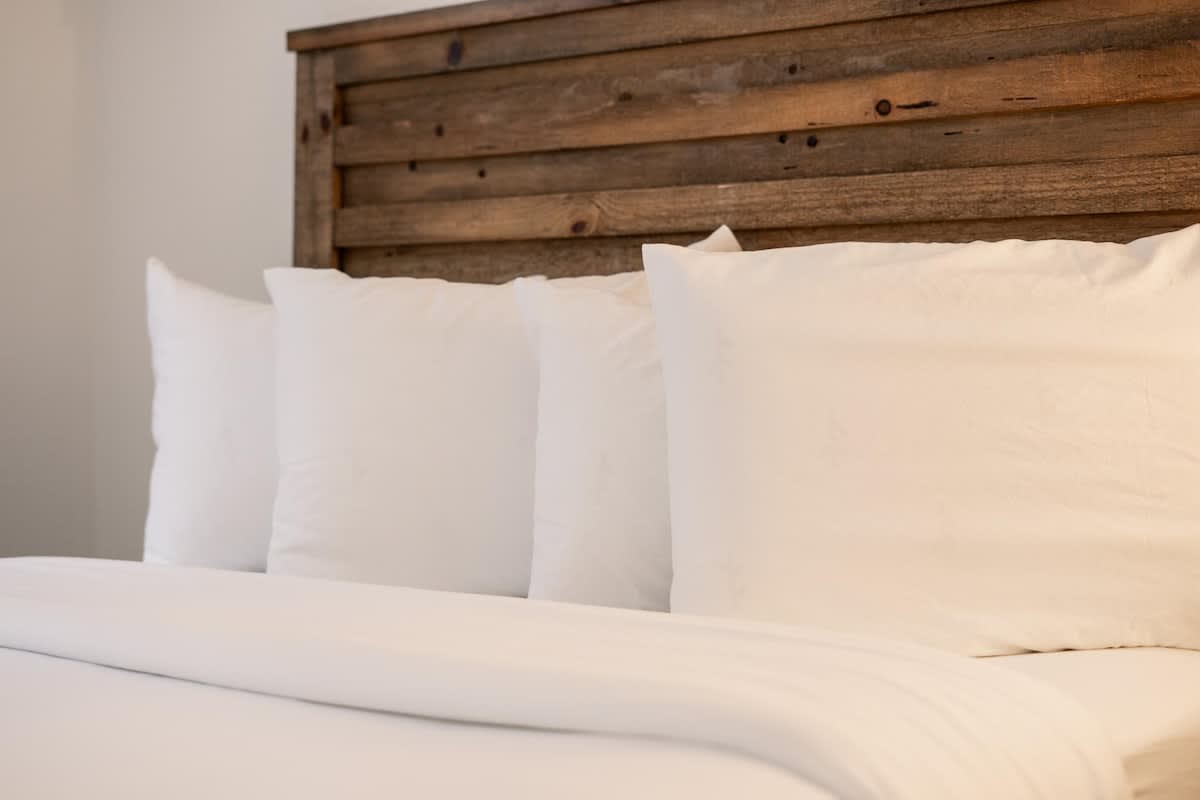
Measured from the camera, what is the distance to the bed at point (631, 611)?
969 millimetres

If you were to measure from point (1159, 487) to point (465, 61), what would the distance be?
1.62 metres

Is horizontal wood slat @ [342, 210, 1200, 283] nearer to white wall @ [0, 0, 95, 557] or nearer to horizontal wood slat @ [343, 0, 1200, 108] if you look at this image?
horizontal wood slat @ [343, 0, 1200, 108]

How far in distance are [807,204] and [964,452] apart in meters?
0.82

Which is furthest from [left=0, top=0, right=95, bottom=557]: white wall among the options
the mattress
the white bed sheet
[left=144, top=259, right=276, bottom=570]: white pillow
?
the mattress

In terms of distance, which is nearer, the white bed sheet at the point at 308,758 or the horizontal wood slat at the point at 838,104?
the white bed sheet at the point at 308,758

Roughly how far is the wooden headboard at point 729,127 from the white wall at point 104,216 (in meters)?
0.37

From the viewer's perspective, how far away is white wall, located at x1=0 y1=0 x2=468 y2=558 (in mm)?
3061

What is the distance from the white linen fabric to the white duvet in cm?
48

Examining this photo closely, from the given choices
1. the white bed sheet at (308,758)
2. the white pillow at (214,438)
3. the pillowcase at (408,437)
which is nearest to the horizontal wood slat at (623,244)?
the pillowcase at (408,437)

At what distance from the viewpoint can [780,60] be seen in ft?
7.20

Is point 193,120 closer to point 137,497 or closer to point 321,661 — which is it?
point 137,497

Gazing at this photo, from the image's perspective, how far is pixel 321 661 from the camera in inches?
45.8

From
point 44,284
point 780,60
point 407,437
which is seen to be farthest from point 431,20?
point 44,284

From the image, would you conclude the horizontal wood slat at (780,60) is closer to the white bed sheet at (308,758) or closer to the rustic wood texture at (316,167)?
the rustic wood texture at (316,167)
